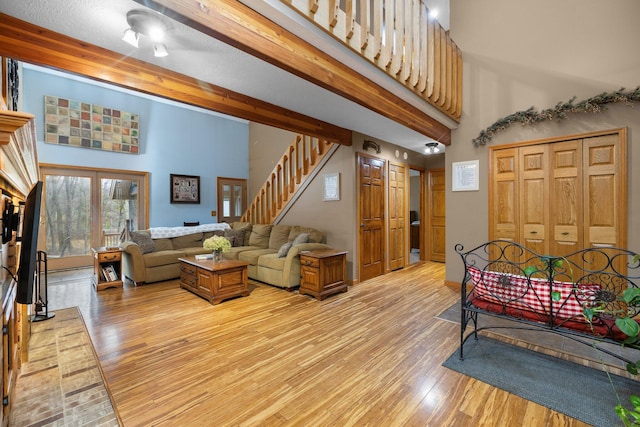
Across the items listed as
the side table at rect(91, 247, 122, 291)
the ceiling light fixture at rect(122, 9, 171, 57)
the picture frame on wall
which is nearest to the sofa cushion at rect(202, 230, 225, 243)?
the picture frame on wall

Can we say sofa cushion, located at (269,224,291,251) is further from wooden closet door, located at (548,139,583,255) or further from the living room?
wooden closet door, located at (548,139,583,255)

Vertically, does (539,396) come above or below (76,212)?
below

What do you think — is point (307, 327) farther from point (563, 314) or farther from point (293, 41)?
point (293, 41)

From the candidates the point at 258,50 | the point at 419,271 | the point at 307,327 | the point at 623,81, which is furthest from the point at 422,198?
the point at 258,50

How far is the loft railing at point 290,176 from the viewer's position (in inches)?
205

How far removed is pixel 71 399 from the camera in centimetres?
193

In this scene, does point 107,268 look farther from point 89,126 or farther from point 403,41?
point 403,41

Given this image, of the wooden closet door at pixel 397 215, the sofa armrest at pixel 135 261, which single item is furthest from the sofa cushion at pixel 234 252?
the wooden closet door at pixel 397 215

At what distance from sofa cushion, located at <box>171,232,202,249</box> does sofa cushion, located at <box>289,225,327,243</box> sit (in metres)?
2.09

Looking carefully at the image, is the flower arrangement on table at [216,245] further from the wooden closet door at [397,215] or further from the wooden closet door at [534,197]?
the wooden closet door at [534,197]

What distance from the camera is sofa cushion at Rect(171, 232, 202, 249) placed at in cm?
560

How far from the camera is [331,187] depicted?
502cm

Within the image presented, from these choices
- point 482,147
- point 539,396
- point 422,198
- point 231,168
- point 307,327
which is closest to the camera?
point 539,396

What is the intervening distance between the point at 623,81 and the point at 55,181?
8.77 m
